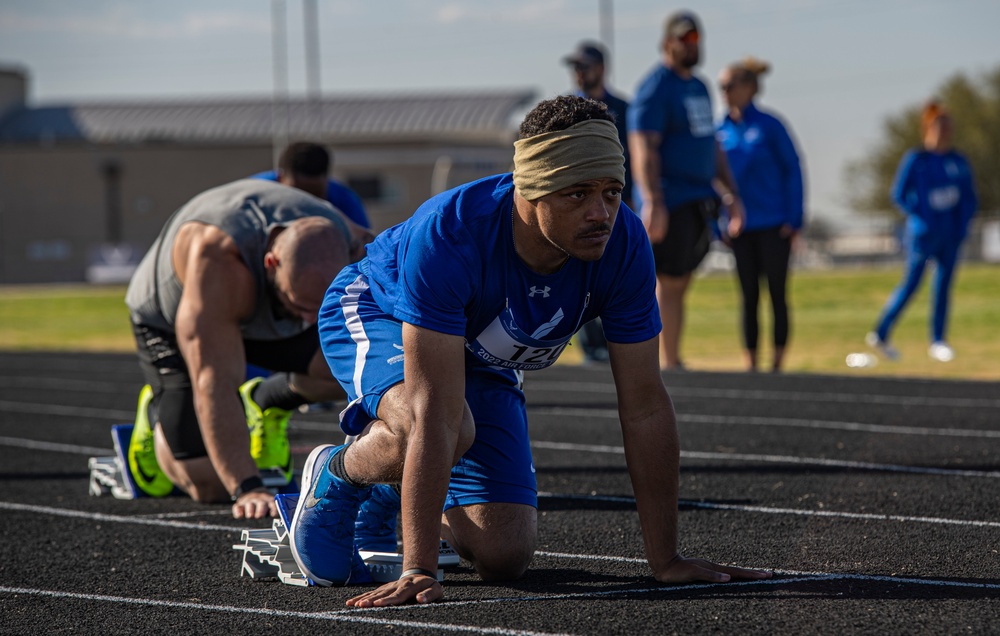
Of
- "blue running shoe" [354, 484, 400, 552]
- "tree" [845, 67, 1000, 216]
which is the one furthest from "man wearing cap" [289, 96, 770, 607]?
"tree" [845, 67, 1000, 216]

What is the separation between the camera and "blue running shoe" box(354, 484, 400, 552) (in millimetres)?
4461

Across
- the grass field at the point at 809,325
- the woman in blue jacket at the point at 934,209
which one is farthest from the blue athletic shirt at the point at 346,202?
the woman in blue jacket at the point at 934,209

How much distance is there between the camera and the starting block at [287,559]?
425cm

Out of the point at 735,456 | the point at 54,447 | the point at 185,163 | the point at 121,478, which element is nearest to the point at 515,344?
the point at 121,478

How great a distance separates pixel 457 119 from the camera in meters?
45.7

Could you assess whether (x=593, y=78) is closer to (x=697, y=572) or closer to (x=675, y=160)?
(x=675, y=160)

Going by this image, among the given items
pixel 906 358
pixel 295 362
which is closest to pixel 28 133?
pixel 906 358

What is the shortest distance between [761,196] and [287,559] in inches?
274

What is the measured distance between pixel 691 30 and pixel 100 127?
144 feet

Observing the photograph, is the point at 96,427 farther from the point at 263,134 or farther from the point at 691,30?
the point at 263,134

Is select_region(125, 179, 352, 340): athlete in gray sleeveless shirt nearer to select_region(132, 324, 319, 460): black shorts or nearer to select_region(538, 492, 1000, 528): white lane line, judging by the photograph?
select_region(132, 324, 319, 460): black shorts

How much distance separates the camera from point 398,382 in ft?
13.0

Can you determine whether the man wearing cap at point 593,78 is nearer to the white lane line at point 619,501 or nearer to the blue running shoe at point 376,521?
the white lane line at point 619,501

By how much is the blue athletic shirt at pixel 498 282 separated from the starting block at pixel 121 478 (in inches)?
85.6
